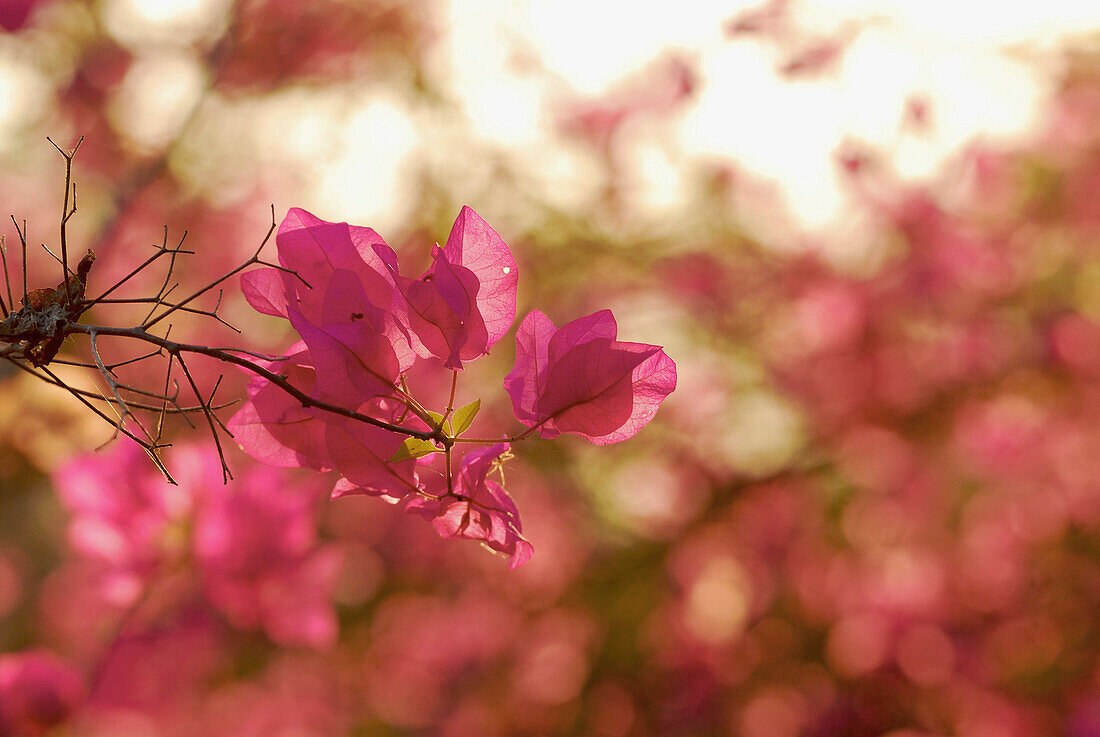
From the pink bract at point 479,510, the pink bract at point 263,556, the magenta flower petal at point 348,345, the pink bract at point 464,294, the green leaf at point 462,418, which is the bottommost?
the pink bract at point 479,510

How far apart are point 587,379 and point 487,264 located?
0.30 ft

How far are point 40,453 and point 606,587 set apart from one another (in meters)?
1.52

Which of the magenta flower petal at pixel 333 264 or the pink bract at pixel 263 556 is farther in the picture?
the pink bract at pixel 263 556

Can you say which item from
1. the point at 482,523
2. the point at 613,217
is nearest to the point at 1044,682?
the point at 613,217

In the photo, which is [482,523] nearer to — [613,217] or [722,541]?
[613,217]

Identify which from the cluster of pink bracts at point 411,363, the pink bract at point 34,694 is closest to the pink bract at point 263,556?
the pink bract at point 34,694

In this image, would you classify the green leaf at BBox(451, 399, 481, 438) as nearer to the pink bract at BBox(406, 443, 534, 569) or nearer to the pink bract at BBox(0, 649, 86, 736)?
the pink bract at BBox(406, 443, 534, 569)

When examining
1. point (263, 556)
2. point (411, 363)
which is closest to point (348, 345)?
point (411, 363)

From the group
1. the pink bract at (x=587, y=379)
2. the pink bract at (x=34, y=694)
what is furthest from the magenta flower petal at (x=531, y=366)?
the pink bract at (x=34, y=694)

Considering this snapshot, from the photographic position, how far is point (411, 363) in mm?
450

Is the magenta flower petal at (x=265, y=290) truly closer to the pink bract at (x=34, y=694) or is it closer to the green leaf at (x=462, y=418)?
the green leaf at (x=462, y=418)

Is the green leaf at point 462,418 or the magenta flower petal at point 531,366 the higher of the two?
the magenta flower petal at point 531,366

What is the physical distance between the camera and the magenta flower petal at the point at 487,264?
439 mm

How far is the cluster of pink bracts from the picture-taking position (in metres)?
0.42
